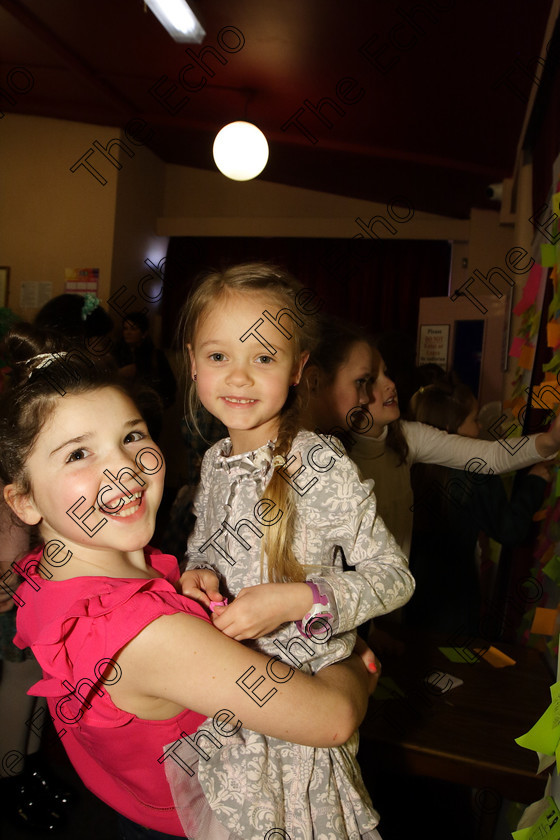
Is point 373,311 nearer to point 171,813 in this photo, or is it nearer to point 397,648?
point 397,648

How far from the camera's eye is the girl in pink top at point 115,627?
2.72 ft

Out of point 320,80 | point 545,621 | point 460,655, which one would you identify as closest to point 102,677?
point 545,621

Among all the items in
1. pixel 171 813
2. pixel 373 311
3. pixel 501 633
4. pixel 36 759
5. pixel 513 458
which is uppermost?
pixel 373 311

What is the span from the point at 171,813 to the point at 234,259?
599cm

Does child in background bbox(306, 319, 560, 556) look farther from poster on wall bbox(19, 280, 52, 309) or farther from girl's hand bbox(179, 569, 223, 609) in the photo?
poster on wall bbox(19, 280, 52, 309)

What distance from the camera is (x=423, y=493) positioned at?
2453 mm

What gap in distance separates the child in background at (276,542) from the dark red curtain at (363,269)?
5.03 m

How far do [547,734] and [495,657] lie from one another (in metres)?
0.94

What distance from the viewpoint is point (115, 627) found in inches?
32.1

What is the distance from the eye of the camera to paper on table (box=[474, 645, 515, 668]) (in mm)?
1754

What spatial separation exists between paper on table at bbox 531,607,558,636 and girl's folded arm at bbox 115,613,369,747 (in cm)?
80

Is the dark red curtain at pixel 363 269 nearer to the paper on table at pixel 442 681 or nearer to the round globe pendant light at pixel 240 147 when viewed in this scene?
the round globe pendant light at pixel 240 147

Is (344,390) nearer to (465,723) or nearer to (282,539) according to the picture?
(282,539)

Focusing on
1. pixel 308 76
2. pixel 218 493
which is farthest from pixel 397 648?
pixel 308 76
